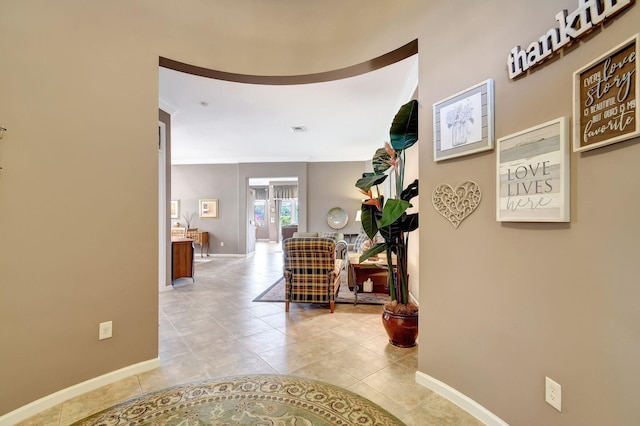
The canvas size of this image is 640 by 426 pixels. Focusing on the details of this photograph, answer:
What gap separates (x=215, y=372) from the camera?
221 centimetres

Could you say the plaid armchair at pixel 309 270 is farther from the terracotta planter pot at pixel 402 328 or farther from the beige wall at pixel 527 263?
the beige wall at pixel 527 263

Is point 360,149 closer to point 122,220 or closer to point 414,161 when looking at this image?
point 414,161

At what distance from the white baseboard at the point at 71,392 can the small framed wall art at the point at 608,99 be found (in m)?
3.03

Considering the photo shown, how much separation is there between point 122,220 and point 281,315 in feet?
7.06

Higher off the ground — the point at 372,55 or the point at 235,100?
the point at 235,100

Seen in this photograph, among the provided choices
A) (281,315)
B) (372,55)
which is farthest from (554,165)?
(281,315)

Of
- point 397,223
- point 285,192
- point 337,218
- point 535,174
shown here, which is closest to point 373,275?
point 397,223

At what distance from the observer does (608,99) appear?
3.47 feet

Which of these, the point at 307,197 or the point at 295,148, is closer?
the point at 295,148

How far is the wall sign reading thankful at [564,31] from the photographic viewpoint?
1.05 m

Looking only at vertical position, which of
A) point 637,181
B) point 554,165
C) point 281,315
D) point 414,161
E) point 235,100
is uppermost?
point 235,100

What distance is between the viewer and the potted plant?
7.47ft

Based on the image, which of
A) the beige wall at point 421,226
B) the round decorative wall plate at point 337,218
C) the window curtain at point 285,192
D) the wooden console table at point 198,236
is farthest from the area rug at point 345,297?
the window curtain at point 285,192

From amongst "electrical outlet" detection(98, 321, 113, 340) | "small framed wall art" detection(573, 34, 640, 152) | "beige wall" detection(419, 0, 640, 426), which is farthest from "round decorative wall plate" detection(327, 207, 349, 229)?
"small framed wall art" detection(573, 34, 640, 152)
